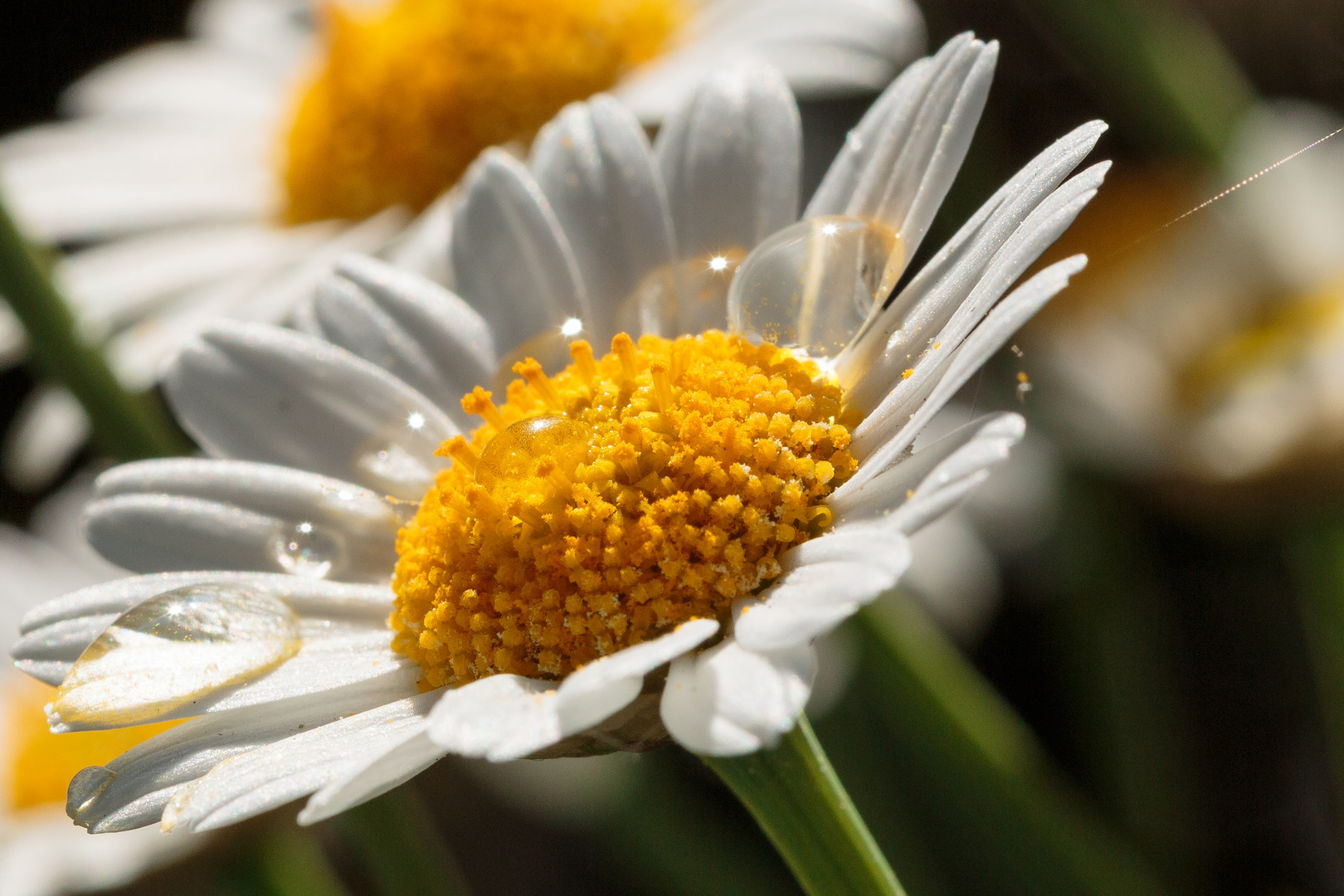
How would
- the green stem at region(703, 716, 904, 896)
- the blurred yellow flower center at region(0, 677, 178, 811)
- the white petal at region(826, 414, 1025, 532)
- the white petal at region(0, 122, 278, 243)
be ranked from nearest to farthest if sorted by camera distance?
the white petal at region(826, 414, 1025, 532)
the green stem at region(703, 716, 904, 896)
the blurred yellow flower center at region(0, 677, 178, 811)
the white petal at region(0, 122, 278, 243)

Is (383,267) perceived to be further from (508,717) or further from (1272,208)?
(1272,208)

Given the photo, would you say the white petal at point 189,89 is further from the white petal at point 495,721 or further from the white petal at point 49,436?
the white petal at point 495,721

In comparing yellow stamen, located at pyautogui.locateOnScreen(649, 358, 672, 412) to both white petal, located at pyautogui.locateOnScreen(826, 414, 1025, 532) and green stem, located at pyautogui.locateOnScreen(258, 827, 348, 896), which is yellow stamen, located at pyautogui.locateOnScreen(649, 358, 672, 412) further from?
green stem, located at pyautogui.locateOnScreen(258, 827, 348, 896)

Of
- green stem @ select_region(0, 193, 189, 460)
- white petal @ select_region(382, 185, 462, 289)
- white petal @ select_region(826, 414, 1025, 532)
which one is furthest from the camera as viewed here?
white petal @ select_region(382, 185, 462, 289)

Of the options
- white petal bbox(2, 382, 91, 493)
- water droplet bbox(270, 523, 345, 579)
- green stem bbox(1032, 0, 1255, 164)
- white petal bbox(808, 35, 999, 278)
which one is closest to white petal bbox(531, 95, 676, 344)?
white petal bbox(808, 35, 999, 278)

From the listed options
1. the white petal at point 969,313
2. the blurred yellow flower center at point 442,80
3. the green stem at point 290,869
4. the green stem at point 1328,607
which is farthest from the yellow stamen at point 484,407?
the green stem at point 1328,607

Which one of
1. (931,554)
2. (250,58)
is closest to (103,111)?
(250,58)

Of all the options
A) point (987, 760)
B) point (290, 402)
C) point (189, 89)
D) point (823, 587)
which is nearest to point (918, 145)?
point (823, 587)
